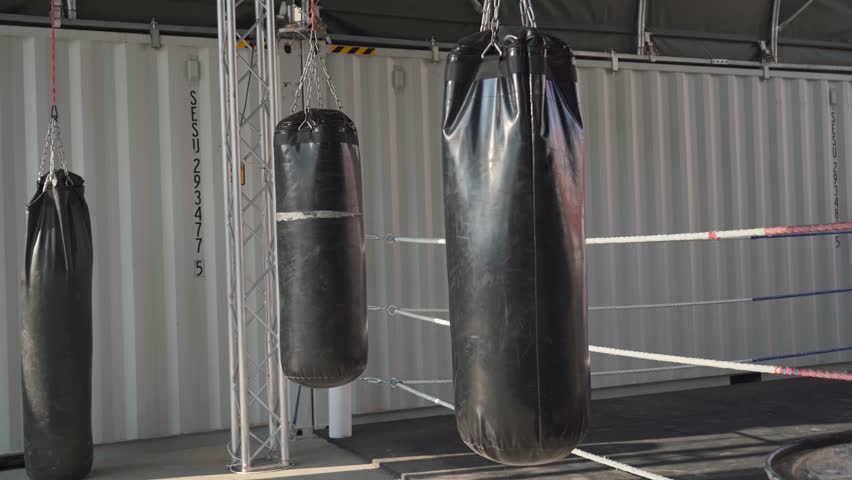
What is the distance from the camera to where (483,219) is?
224cm

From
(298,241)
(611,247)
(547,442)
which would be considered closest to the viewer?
(547,442)

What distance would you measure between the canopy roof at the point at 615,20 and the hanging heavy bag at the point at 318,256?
2.03m

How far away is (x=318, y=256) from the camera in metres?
Answer: 4.16

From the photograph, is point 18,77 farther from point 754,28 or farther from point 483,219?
point 754,28

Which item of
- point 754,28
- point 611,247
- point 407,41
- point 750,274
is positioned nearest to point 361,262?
point 407,41

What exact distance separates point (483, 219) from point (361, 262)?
7.05 ft

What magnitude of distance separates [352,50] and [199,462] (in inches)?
113

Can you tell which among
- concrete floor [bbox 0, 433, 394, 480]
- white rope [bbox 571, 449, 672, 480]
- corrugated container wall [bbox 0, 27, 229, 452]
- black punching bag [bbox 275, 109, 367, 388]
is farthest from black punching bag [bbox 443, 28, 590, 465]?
corrugated container wall [bbox 0, 27, 229, 452]

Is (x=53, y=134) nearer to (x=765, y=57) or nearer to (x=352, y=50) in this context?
(x=352, y=50)

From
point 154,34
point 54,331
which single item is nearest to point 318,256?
point 54,331

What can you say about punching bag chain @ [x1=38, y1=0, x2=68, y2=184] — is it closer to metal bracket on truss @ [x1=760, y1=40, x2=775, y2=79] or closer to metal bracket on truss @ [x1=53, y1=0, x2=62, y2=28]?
metal bracket on truss @ [x1=53, y1=0, x2=62, y2=28]

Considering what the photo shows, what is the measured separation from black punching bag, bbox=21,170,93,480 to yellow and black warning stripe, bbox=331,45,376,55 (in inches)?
83.0

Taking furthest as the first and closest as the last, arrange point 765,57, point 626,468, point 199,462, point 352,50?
point 765,57, point 352,50, point 199,462, point 626,468

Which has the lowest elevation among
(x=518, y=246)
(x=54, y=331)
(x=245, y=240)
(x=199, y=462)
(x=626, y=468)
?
(x=199, y=462)
